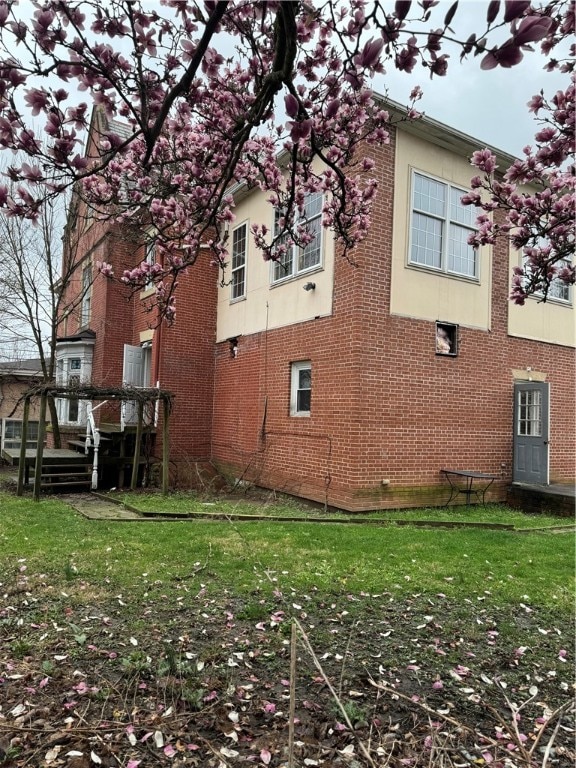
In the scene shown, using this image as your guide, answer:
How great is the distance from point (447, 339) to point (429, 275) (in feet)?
4.19

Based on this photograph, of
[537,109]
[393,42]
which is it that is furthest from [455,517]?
[393,42]

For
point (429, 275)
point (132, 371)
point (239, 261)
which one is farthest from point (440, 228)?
point (132, 371)

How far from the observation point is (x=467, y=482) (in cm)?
996

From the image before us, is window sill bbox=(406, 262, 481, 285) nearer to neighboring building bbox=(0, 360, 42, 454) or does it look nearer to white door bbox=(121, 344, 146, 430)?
white door bbox=(121, 344, 146, 430)

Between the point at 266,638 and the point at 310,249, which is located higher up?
the point at 310,249

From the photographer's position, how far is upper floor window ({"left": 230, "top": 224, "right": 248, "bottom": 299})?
41.9 ft

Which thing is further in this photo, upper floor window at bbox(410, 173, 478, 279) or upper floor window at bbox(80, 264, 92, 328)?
upper floor window at bbox(80, 264, 92, 328)

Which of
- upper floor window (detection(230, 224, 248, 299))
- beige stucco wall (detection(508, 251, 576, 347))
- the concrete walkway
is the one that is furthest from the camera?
upper floor window (detection(230, 224, 248, 299))

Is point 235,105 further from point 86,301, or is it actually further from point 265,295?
point 86,301

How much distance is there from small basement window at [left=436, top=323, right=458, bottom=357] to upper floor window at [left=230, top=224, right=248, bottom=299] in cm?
497

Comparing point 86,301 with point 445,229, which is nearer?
point 445,229

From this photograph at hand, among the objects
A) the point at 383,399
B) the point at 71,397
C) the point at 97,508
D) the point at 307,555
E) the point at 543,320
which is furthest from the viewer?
the point at 543,320

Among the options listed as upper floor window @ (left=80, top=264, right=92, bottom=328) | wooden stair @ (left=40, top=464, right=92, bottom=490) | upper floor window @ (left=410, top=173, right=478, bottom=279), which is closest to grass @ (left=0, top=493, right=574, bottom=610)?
wooden stair @ (left=40, top=464, right=92, bottom=490)

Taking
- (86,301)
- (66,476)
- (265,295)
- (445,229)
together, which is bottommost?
(66,476)
